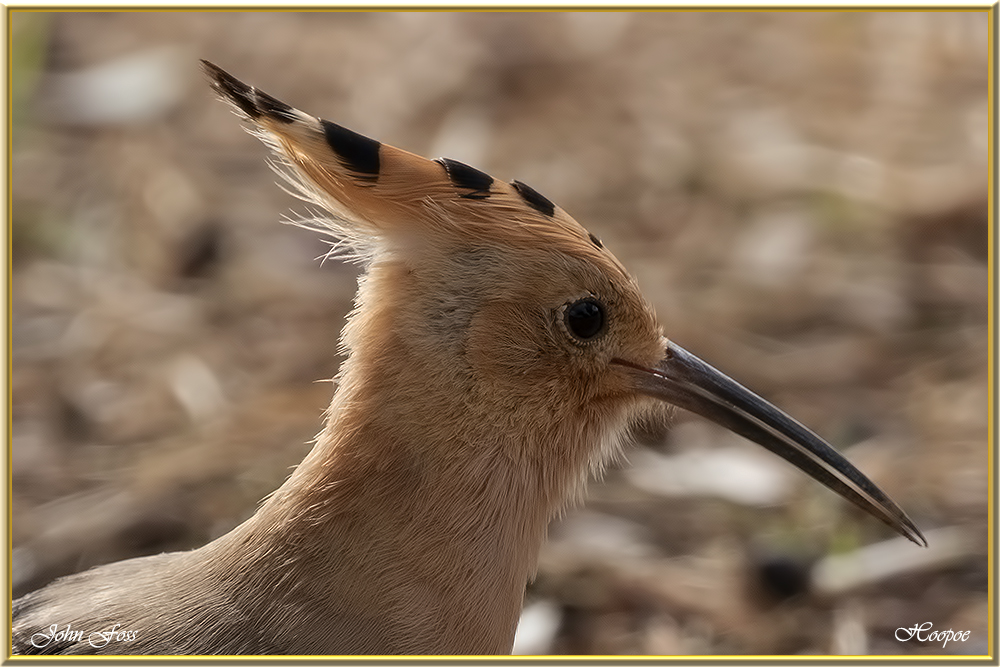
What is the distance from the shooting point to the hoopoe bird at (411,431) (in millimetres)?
2127

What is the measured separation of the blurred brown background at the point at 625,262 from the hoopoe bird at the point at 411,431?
733mm

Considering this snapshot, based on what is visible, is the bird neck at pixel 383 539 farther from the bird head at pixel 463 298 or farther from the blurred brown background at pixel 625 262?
the blurred brown background at pixel 625 262

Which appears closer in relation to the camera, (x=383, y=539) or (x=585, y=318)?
(x=383, y=539)

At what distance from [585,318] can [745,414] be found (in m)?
0.38

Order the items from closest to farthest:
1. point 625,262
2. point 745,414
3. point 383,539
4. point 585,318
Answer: point 383,539
point 585,318
point 745,414
point 625,262

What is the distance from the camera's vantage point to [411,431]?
7.12 feet

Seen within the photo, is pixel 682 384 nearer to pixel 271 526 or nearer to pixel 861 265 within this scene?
pixel 271 526

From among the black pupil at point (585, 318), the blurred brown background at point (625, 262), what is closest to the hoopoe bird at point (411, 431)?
the black pupil at point (585, 318)

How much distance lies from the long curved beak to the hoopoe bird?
103mm

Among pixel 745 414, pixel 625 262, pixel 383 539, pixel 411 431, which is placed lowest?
pixel 383 539

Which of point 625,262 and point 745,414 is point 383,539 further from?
point 625,262

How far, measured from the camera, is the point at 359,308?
88.1 inches

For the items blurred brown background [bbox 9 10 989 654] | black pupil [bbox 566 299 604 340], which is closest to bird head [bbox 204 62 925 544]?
black pupil [bbox 566 299 604 340]

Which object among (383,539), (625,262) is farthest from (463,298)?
(625,262)
